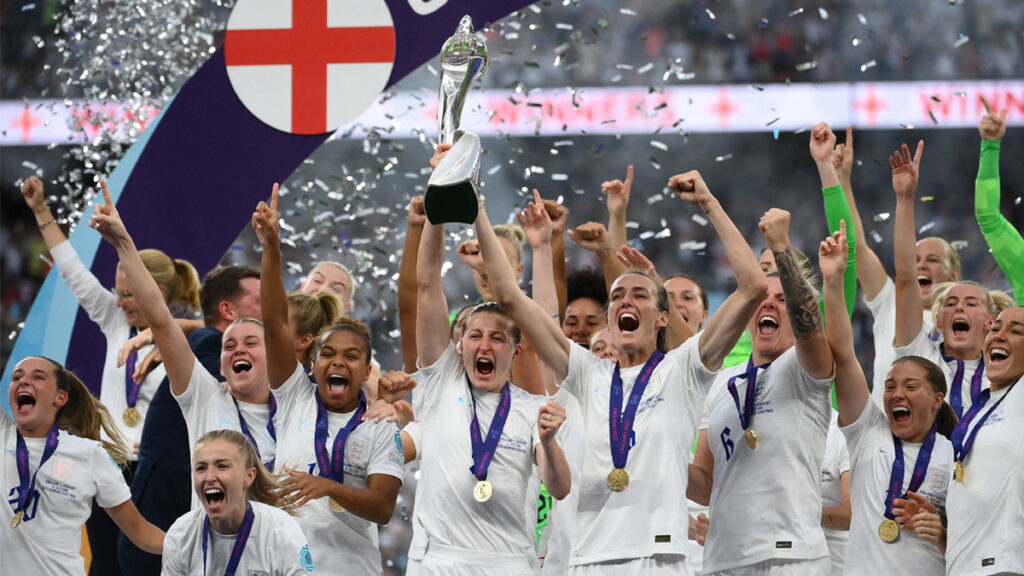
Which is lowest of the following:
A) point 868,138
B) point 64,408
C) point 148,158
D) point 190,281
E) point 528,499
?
point 528,499

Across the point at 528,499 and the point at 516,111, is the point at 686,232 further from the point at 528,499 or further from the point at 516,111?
the point at 528,499

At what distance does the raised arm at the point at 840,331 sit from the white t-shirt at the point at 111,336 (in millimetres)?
3049

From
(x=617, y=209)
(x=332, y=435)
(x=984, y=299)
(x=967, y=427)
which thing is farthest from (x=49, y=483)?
(x=984, y=299)

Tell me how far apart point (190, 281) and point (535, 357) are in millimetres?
2070

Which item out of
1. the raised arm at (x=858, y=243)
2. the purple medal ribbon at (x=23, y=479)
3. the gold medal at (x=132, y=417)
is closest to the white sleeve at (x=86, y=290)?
the gold medal at (x=132, y=417)

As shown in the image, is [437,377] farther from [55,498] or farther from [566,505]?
[55,498]

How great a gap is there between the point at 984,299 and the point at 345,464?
2.57m

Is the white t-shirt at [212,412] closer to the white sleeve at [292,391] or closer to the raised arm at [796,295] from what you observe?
the white sleeve at [292,391]

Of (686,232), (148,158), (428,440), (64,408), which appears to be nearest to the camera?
(428,440)

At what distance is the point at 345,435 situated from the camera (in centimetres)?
458

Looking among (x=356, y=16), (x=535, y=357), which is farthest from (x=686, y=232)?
(x=535, y=357)

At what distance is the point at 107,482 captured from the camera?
491cm

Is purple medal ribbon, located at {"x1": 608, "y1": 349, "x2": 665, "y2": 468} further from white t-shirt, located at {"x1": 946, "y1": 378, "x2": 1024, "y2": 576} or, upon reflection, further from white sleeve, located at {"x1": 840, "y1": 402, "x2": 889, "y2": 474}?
white t-shirt, located at {"x1": 946, "y1": 378, "x2": 1024, "y2": 576}

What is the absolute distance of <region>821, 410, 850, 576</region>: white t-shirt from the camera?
16.1 ft
